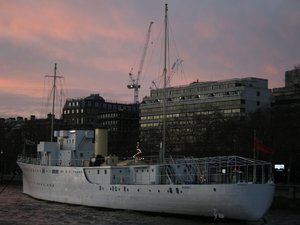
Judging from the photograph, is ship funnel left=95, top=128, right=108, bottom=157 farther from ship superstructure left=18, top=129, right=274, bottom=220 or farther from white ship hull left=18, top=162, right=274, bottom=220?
white ship hull left=18, top=162, right=274, bottom=220

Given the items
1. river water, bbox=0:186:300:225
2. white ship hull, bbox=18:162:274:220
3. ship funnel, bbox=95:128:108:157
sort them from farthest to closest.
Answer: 1. ship funnel, bbox=95:128:108:157
2. river water, bbox=0:186:300:225
3. white ship hull, bbox=18:162:274:220

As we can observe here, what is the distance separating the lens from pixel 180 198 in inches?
2175

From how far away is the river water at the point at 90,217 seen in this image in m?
52.4

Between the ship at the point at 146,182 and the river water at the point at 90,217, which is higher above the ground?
the ship at the point at 146,182

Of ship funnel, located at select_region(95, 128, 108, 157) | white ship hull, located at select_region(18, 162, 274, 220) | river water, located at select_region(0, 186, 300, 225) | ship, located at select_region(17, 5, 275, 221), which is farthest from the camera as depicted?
ship funnel, located at select_region(95, 128, 108, 157)

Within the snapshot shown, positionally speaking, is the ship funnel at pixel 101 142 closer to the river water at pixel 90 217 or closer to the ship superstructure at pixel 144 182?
the ship superstructure at pixel 144 182

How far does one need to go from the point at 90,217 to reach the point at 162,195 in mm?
7558

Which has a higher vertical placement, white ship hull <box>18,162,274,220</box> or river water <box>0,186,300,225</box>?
white ship hull <box>18,162,274,220</box>

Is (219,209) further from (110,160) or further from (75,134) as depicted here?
(75,134)

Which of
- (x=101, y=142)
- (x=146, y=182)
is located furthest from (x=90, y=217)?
(x=101, y=142)

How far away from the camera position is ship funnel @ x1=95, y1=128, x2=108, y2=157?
75.2m

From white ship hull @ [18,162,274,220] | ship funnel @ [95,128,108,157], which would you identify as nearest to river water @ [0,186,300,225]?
white ship hull @ [18,162,274,220]

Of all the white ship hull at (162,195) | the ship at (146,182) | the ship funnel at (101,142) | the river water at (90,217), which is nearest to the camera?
the white ship hull at (162,195)

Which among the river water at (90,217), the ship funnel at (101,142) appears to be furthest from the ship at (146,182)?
the river water at (90,217)
